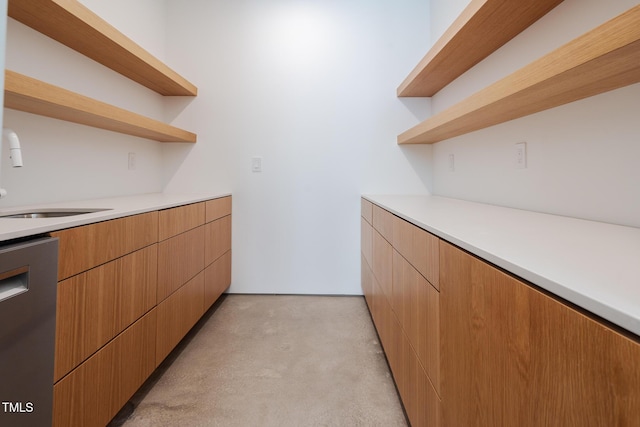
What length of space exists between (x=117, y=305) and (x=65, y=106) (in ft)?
3.00

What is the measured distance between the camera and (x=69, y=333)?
0.90 m

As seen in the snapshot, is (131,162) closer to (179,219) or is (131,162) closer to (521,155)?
(179,219)

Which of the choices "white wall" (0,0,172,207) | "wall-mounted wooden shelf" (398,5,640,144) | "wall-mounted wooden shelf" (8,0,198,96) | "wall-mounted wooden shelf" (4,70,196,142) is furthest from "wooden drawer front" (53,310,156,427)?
"wall-mounted wooden shelf" (398,5,640,144)

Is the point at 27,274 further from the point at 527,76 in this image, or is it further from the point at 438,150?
the point at 438,150

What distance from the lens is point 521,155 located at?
A: 140 centimetres

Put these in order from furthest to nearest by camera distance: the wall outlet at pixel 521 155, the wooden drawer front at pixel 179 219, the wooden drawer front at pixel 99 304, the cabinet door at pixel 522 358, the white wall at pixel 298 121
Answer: the white wall at pixel 298 121
the wooden drawer front at pixel 179 219
the wall outlet at pixel 521 155
the wooden drawer front at pixel 99 304
the cabinet door at pixel 522 358

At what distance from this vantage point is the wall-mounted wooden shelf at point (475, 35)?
4.16 feet

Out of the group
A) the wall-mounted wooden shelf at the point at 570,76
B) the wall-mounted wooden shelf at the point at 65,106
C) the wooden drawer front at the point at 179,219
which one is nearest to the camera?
the wall-mounted wooden shelf at the point at 570,76

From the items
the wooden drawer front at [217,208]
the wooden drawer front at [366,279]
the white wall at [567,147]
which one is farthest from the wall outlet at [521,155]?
the wooden drawer front at [217,208]

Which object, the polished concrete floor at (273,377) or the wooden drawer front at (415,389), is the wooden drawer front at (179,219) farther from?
the wooden drawer front at (415,389)

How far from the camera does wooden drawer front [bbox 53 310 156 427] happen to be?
0.90 meters

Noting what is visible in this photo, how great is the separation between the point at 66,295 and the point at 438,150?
8.15 feet

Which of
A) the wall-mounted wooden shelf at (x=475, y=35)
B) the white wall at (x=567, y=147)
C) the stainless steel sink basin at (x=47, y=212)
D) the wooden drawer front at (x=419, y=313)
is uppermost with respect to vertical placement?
the wall-mounted wooden shelf at (x=475, y=35)

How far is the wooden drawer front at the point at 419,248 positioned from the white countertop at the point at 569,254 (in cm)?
4
